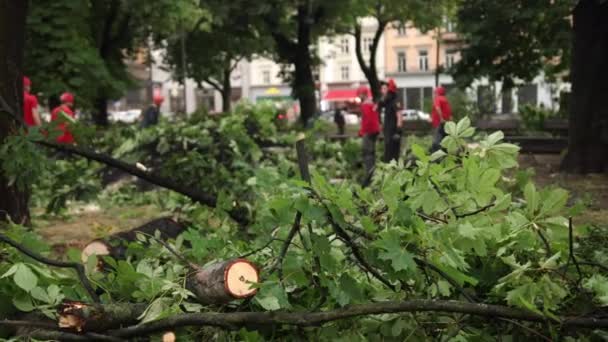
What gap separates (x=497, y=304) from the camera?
2.99m

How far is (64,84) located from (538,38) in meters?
13.7

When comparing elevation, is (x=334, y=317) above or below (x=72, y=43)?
below

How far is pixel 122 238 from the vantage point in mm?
5949

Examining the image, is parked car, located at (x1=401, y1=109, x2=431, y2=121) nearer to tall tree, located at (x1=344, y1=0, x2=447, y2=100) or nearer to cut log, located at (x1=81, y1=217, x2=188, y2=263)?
tall tree, located at (x1=344, y1=0, x2=447, y2=100)

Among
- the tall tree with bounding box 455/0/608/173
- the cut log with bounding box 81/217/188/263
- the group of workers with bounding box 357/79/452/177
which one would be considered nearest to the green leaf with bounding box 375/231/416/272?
the cut log with bounding box 81/217/188/263

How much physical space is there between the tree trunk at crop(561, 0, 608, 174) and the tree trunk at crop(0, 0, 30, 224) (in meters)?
9.54

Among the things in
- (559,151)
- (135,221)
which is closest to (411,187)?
(135,221)

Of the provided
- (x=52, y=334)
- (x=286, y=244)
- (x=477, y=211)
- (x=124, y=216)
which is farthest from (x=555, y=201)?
(x=124, y=216)

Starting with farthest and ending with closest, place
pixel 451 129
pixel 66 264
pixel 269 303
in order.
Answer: pixel 451 129 → pixel 66 264 → pixel 269 303

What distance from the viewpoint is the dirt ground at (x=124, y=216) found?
934cm

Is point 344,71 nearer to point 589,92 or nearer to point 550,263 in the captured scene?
point 589,92

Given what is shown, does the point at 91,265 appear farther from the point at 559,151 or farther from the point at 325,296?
the point at 559,151

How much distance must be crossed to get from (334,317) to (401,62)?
78.4 metres

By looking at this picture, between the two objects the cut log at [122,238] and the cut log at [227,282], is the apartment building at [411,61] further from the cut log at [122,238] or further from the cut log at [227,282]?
the cut log at [227,282]
